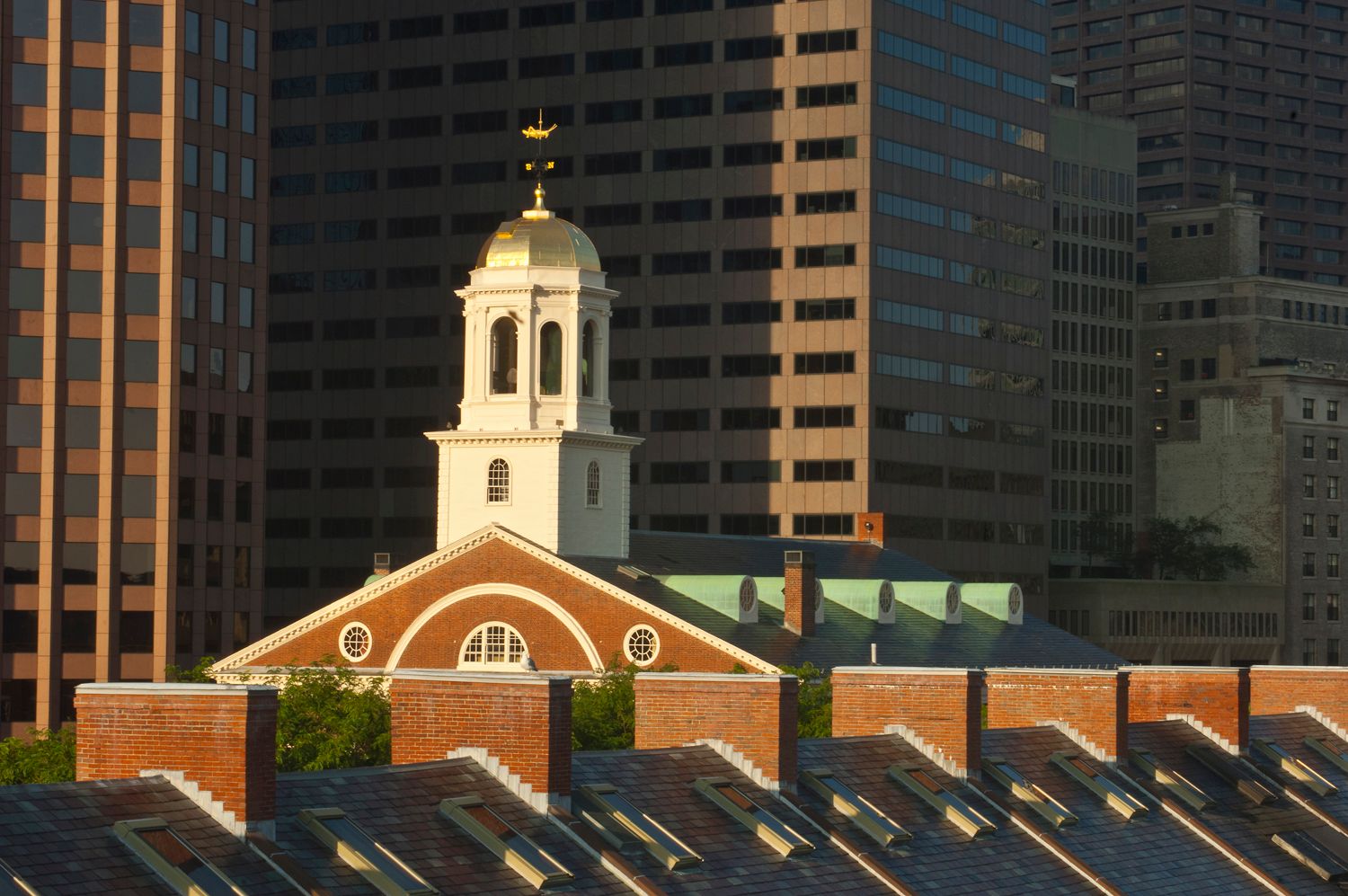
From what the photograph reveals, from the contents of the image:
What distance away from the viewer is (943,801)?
4844 cm

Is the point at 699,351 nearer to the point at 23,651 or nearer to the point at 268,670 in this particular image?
the point at 23,651

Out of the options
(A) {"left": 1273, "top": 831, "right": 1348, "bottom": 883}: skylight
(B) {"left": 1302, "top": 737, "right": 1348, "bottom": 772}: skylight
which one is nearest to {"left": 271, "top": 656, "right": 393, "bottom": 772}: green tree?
(B) {"left": 1302, "top": 737, "right": 1348, "bottom": 772}: skylight

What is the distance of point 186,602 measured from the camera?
5418 inches

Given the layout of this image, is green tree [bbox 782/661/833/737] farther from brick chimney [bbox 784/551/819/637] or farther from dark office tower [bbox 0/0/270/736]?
dark office tower [bbox 0/0/270/736]

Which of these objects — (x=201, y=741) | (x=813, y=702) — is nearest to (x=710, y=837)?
(x=201, y=741)

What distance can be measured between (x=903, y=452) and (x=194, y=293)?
2567 inches

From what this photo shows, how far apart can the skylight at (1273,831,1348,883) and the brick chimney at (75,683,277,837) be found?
27.9 metres

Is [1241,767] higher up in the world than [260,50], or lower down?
lower down

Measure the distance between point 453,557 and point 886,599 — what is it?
21328 millimetres

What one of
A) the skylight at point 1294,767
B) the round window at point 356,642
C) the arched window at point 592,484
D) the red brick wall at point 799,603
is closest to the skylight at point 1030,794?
the skylight at point 1294,767

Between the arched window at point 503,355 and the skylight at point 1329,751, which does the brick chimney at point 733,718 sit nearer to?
the skylight at point 1329,751

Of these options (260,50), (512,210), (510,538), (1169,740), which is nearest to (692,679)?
(1169,740)

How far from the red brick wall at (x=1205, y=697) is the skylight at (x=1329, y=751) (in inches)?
180

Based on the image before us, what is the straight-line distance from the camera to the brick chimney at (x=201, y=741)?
34156mm
